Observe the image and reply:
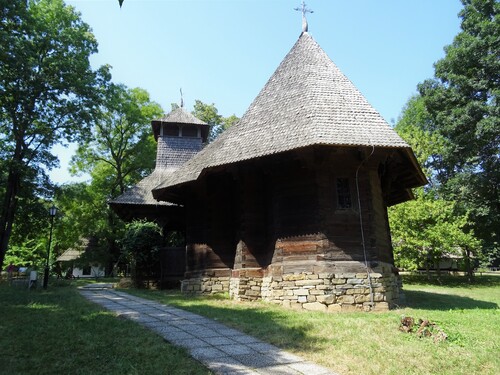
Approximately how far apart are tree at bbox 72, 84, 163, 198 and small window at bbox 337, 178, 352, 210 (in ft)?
79.0

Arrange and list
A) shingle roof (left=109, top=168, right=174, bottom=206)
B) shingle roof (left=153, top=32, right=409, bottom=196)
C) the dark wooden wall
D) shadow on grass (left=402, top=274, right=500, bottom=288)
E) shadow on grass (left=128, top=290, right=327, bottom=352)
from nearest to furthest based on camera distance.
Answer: shadow on grass (left=128, top=290, right=327, bottom=352) < shingle roof (left=153, top=32, right=409, bottom=196) < the dark wooden wall < shingle roof (left=109, top=168, right=174, bottom=206) < shadow on grass (left=402, top=274, right=500, bottom=288)

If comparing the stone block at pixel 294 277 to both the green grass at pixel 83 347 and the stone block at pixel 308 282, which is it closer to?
the stone block at pixel 308 282

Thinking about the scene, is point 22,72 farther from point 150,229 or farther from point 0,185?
point 150,229

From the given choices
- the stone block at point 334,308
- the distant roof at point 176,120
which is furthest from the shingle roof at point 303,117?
the distant roof at point 176,120

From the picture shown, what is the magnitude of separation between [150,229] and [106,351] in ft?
37.5

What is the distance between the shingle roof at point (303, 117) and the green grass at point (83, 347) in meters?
5.44

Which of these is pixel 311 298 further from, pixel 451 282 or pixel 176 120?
pixel 451 282

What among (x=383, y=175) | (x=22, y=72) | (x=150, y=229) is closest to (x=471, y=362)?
(x=383, y=175)

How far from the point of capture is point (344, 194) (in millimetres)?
10531

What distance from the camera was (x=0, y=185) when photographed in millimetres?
19438

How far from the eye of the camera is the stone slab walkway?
179 inches

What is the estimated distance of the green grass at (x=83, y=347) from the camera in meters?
4.41

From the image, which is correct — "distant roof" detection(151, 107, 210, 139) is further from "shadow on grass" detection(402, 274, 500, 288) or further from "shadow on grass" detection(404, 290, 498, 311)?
"shadow on grass" detection(402, 274, 500, 288)

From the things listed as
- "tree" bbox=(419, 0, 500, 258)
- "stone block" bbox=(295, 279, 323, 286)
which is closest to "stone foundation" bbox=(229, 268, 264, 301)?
"stone block" bbox=(295, 279, 323, 286)
